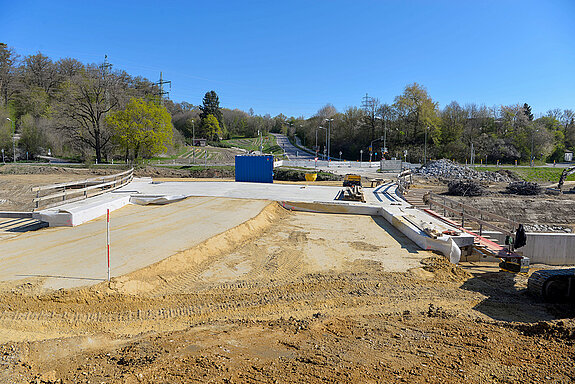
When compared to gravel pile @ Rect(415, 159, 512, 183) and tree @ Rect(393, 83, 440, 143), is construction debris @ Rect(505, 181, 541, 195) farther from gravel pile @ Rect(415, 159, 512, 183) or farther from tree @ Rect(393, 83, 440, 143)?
tree @ Rect(393, 83, 440, 143)

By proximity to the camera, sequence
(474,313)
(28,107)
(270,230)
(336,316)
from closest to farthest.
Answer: (336,316)
(474,313)
(270,230)
(28,107)

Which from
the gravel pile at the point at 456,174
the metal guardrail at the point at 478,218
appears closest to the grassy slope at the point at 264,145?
the gravel pile at the point at 456,174

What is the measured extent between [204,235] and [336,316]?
6.01 metres

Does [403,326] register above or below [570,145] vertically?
below

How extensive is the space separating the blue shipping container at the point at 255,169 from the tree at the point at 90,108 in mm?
26467

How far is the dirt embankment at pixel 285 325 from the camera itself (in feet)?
15.3

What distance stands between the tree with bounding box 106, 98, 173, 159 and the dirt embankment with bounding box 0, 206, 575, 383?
1558 inches

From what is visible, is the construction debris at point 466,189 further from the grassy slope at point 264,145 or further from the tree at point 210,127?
the tree at point 210,127

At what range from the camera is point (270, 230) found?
555 inches

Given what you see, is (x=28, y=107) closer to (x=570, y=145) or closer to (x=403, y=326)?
(x=403, y=326)

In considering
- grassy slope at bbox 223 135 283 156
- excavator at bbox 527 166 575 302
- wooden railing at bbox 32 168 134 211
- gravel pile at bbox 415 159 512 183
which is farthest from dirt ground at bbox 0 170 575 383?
grassy slope at bbox 223 135 283 156

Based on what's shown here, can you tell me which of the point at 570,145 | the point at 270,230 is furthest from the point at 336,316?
the point at 570,145

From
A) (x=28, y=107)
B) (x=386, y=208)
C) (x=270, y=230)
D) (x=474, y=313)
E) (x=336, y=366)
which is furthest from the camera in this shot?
(x=28, y=107)

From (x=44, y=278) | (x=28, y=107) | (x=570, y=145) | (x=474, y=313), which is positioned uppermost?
(x=28, y=107)
